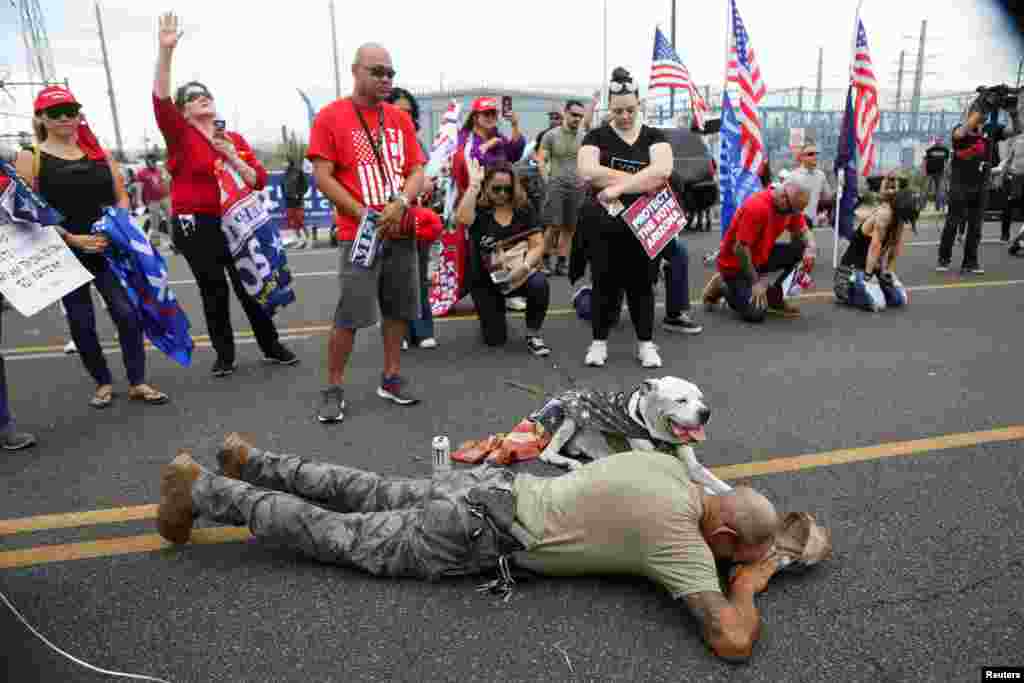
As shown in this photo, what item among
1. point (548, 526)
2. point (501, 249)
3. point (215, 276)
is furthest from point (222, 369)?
point (548, 526)

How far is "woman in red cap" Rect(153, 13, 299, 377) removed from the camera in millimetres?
4664

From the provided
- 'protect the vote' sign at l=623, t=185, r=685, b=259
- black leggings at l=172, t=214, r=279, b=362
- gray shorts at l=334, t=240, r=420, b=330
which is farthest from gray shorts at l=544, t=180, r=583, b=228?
gray shorts at l=334, t=240, r=420, b=330

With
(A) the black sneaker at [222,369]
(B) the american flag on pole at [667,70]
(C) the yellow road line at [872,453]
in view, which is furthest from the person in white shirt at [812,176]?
(A) the black sneaker at [222,369]

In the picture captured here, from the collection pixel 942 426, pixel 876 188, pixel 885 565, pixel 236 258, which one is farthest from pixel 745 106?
pixel 885 565

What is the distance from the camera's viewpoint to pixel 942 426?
13.1ft

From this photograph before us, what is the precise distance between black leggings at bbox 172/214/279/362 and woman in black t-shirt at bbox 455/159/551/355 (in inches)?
66.7

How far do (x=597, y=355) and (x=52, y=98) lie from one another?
144 inches

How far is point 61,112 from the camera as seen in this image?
160 inches

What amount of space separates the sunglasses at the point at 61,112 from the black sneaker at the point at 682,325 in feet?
14.9

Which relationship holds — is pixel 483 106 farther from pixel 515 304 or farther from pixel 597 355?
pixel 597 355

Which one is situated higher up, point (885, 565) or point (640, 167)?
point (640, 167)

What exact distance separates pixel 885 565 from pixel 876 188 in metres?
6.39

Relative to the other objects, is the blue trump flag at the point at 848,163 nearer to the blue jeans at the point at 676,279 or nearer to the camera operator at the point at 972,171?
the camera operator at the point at 972,171

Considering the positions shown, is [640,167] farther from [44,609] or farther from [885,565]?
[44,609]
